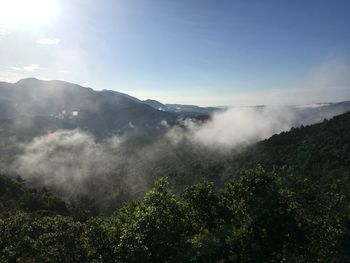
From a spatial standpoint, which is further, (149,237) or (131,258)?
(149,237)

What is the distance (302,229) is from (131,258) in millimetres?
20374

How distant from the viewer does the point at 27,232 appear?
185 ft

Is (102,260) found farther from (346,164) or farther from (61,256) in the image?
(346,164)

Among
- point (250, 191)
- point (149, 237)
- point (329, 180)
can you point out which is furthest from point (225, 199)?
point (329, 180)

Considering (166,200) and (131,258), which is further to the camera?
(166,200)

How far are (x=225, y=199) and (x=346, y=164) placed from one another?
13676 cm

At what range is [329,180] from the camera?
154 m

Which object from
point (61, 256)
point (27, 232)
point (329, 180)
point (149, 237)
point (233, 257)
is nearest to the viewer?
point (149, 237)

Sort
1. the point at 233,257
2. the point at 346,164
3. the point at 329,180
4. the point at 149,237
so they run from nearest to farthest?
1. the point at 149,237
2. the point at 233,257
3. the point at 329,180
4. the point at 346,164

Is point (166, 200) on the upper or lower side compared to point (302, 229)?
upper

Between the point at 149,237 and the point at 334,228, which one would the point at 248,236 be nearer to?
the point at 334,228

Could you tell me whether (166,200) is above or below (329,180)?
above

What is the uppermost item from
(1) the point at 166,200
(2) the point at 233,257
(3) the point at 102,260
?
(1) the point at 166,200

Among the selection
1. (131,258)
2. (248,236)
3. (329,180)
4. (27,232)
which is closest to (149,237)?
(131,258)
